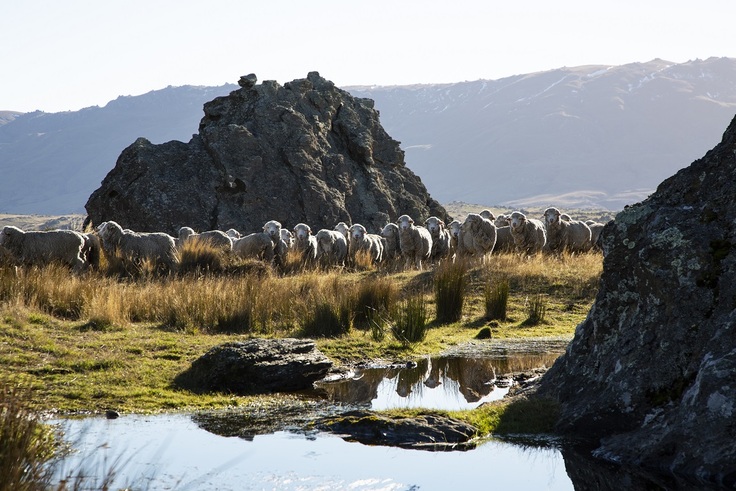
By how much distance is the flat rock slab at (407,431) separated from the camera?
717 cm

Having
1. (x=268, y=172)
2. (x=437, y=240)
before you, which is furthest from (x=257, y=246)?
(x=268, y=172)

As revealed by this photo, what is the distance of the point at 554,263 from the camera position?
2044cm

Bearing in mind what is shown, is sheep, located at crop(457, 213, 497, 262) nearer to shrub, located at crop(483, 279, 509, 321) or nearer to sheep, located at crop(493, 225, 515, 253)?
sheep, located at crop(493, 225, 515, 253)

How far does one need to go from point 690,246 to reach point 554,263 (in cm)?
1365

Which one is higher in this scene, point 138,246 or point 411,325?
point 138,246

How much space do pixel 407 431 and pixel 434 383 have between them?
279cm

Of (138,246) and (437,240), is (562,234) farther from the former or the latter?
(138,246)

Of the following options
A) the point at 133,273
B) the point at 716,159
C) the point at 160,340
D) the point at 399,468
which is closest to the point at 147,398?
the point at 160,340

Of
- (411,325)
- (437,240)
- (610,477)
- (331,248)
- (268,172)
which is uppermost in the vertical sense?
(268,172)

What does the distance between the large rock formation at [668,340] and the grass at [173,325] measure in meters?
3.61

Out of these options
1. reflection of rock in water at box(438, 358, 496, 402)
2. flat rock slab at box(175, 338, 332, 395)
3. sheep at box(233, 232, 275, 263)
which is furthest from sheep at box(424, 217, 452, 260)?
flat rock slab at box(175, 338, 332, 395)

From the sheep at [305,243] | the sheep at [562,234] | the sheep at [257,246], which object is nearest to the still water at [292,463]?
the sheep at [257,246]

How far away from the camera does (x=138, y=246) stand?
1995 centimetres

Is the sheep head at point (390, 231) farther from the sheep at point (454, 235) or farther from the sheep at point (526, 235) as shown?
the sheep at point (526, 235)
